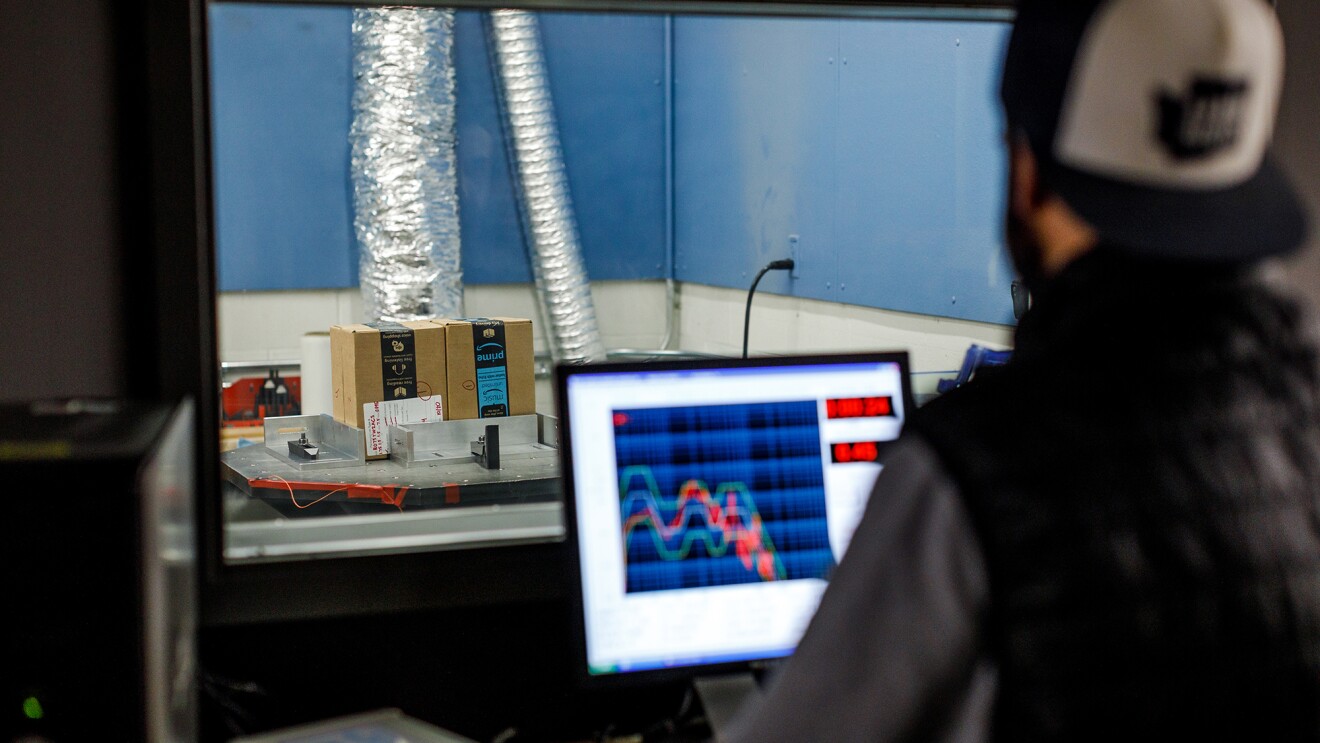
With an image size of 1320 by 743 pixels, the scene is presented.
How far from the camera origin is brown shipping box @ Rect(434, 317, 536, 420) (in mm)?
1947

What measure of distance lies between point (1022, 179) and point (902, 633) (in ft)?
0.92

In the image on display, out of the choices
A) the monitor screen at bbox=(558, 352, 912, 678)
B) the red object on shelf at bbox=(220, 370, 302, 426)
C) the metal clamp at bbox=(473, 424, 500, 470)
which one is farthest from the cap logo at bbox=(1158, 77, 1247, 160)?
the red object on shelf at bbox=(220, 370, 302, 426)

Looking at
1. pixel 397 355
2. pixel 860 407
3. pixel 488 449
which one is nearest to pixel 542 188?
pixel 488 449

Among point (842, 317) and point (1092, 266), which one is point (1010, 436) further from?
point (842, 317)

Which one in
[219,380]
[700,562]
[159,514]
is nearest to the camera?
[159,514]

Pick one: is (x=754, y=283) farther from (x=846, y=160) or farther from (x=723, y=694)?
(x=723, y=694)

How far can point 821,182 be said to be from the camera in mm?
3225

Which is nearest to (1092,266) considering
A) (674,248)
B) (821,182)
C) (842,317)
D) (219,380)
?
(219,380)

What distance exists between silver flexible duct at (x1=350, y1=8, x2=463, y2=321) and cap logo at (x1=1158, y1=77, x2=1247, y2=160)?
287 centimetres

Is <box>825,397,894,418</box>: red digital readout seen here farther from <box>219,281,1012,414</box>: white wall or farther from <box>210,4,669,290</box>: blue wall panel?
<box>210,4,669,290</box>: blue wall panel

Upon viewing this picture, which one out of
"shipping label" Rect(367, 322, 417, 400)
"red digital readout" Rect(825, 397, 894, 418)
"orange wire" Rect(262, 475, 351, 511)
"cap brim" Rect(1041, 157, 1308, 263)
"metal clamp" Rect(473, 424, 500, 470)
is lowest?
"orange wire" Rect(262, 475, 351, 511)

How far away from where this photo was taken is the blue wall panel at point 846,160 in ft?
8.56

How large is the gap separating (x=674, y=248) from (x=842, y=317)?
102cm

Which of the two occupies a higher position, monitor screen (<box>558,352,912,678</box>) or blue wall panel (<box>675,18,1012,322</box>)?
blue wall panel (<box>675,18,1012,322</box>)
